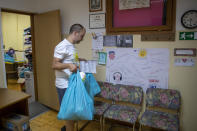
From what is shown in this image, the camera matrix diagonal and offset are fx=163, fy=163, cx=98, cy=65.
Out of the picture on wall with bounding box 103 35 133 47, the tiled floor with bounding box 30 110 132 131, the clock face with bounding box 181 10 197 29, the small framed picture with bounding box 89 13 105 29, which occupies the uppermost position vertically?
the small framed picture with bounding box 89 13 105 29

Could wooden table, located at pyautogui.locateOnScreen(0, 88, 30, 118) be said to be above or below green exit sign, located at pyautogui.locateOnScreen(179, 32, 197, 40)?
below

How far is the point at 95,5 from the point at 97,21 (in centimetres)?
26

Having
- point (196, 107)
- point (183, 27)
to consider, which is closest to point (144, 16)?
point (183, 27)

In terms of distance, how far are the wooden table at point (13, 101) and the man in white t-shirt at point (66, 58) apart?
0.41 m

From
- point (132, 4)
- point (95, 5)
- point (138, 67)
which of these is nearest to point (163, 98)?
point (138, 67)

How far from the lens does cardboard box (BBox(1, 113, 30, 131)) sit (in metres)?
1.65

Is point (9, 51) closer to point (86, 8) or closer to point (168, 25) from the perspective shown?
point (86, 8)

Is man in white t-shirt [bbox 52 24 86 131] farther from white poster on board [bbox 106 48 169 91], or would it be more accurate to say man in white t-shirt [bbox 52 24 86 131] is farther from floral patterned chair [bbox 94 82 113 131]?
white poster on board [bbox 106 48 169 91]

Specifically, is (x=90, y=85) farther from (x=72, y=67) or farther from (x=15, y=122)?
(x=15, y=122)

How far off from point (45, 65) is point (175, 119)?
2.47 meters

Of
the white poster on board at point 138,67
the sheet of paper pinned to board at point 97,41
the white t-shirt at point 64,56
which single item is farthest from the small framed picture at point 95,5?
the white t-shirt at point 64,56

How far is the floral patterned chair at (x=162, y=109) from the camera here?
190cm

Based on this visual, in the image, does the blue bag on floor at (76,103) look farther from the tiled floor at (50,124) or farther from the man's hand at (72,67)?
the tiled floor at (50,124)

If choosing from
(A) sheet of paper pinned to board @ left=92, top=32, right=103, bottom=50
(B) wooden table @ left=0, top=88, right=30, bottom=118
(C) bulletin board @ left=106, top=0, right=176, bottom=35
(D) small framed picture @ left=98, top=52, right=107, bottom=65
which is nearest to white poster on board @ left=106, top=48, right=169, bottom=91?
(D) small framed picture @ left=98, top=52, right=107, bottom=65
